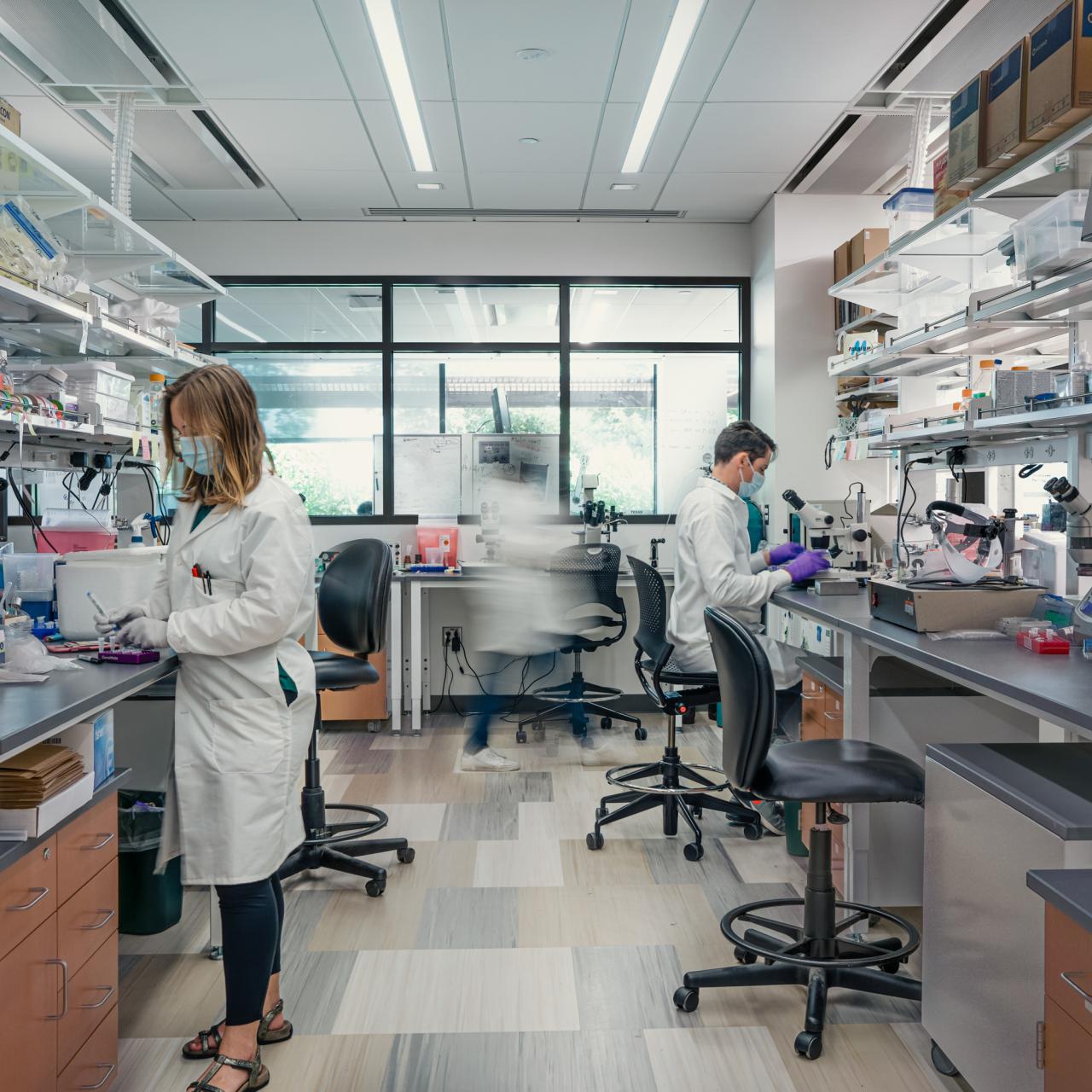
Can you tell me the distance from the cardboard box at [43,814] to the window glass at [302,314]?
4258mm

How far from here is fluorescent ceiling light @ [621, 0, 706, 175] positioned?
3.09 metres

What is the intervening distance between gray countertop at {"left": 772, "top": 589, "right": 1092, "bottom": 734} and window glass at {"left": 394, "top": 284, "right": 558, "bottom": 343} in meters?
3.41

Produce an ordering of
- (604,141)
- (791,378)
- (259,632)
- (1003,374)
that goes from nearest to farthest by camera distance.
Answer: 1. (259,632)
2. (1003,374)
3. (604,141)
4. (791,378)

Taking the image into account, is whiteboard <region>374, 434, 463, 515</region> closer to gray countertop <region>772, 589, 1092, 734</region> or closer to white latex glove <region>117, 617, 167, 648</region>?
gray countertop <region>772, 589, 1092, 734</region>

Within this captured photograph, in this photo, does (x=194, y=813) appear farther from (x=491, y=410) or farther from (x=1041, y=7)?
(x=491, y=410)

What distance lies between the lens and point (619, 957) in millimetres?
2422

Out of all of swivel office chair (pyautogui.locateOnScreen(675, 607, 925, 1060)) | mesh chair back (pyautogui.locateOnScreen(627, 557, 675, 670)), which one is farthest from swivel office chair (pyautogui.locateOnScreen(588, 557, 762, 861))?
swivel office chair (pyautogui.locateOnScreen(675, 607, 925, 1060))

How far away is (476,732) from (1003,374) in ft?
8.73

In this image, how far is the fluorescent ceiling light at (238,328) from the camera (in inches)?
216

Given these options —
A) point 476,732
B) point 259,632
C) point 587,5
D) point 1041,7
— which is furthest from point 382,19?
point 476,732

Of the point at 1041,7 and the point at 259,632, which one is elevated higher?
the point at 1041,7

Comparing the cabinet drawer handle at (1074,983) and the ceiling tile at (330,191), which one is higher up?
the ceiling tile at (330,191)

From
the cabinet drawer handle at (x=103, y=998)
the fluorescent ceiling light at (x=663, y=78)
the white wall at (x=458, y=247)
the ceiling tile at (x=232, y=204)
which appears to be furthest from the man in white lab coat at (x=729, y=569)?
the ceiling tile at (x=232, y=204)

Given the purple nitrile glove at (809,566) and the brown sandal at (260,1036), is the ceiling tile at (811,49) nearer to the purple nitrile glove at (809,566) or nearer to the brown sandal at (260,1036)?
the purple nitrile glove at (809,566)
